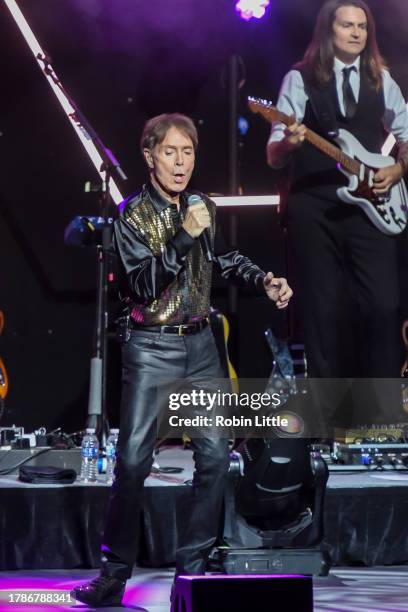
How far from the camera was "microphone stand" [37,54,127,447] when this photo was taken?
478cm

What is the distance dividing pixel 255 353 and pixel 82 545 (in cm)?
221

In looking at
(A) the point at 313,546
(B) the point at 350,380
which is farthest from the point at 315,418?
(A) the point at 313,546

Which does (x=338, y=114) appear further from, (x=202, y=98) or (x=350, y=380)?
(x=350, y=380)

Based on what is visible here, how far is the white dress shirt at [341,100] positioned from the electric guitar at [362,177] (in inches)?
6.7

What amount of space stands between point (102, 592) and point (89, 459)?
119 centimetres

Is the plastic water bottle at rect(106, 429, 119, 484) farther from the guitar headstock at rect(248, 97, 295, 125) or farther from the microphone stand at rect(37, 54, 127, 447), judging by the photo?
the guitar headstock at rect(248, 97, 295, 125)

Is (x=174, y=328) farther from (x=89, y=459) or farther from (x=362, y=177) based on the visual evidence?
(x=362, y=177)

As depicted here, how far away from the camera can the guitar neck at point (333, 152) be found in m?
5.18

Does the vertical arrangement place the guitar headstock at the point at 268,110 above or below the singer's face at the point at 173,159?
above

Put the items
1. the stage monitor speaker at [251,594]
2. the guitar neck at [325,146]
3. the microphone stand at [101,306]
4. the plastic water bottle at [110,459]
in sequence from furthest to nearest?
the guitar neck at [325,146] < the microphone stand at [101,306] < the plastic water bottle at [110,459] < the stage monitor speaker at [251,594]

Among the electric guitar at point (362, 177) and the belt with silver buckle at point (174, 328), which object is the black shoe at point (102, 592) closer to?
the belt with silver buckle at point (174, 328)

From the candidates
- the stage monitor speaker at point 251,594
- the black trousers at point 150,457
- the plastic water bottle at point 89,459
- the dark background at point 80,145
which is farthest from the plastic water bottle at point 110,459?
the stage monitor speaker at point 251,594

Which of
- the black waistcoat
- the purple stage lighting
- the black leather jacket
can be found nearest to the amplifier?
the black waistcoat

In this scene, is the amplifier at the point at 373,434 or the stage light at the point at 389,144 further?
the stage light at the point at 389,144
